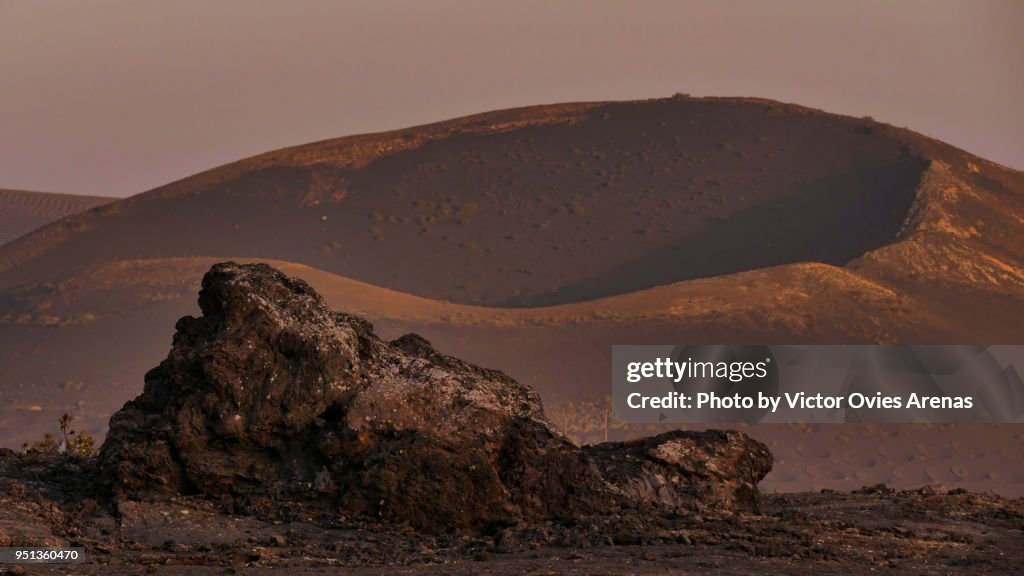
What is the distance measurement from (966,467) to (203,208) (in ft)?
180

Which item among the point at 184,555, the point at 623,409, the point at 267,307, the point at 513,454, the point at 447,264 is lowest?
the point at 184,555

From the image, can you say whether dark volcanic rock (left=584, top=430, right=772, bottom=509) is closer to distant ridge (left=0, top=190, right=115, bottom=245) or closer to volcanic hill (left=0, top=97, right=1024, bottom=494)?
volcanic hill (left=0, top=97, right=1024, bottom=494)

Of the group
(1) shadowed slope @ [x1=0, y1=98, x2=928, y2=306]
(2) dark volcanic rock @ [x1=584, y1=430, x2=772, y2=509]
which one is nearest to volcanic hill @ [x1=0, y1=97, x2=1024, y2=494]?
(1) shadowed slope @ [x1=0, y1=98, x2=928, y2=306]

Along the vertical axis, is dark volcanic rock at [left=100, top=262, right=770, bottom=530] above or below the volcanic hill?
below

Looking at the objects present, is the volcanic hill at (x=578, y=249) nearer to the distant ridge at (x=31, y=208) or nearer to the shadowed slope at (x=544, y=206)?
the shadowed slope at (x=544, y=206)

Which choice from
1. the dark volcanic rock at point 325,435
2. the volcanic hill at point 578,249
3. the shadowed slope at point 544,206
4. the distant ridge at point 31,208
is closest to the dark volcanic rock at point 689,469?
the dark volcanic rock at point 325,435

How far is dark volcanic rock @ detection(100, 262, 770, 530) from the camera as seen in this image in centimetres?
1251

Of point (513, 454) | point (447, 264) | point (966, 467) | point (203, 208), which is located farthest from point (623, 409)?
point (203, 208)

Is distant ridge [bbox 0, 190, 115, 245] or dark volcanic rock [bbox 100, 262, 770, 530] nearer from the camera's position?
dark volcanic rock [bbox 100, 262, 770, 530]

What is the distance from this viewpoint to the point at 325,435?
1274 centimetres

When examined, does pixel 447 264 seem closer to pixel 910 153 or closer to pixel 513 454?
pixel 910 153

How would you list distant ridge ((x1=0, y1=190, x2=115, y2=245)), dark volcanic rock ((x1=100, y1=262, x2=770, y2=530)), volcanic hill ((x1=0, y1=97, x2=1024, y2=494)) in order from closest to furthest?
dark volcanic rock ((x1=100, y1=262, x2=770, y2=530)) → volcanic hill ((x1=0, y1=97, x2=1024, y2=494)) → distant ridge ((x1=0, y1=190, x2=115, y2=245))

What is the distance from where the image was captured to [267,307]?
13.0 meters

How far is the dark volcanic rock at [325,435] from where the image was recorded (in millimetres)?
12508
